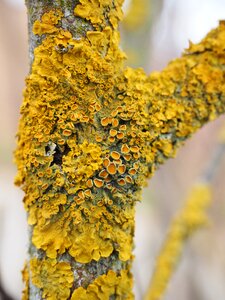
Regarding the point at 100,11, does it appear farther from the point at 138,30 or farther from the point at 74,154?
the point at 138,30

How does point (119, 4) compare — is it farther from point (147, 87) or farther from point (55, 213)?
point (55, 213)

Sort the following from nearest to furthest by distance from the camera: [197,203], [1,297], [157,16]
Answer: [1,297] < [197,203] < [157,16]

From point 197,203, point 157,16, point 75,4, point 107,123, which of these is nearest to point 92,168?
point 107,123

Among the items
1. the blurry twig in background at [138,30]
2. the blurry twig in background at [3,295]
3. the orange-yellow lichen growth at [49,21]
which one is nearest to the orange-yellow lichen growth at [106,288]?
the blurry twig in background at [3,295]

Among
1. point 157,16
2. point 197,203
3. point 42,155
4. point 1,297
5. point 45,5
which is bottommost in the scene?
point 1,297

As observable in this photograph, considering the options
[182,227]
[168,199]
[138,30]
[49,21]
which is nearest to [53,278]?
[49,21]

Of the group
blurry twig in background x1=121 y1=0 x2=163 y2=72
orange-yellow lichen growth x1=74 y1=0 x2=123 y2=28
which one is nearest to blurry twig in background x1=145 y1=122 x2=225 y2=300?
blurry twig in background x1=121 y1=0 x2=163 y2=72
